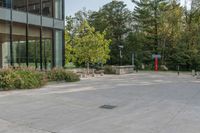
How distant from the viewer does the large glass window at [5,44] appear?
1698 centimetres

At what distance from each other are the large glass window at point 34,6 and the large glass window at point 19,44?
130cm

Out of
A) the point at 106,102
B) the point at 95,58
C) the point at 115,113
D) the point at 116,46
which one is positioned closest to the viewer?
the point at 115,113

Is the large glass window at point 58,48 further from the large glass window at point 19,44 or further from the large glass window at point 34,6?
the large glass window at point 19,44

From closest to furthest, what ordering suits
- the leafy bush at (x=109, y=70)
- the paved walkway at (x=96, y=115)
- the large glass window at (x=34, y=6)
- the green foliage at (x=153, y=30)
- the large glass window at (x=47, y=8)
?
the paved walkway at (x=96, y=115) → the large glass window at (x=34, y=6) → the large glass window at (x=47, y=8) → the leafy bush at (x=109, y=70) → the green foliage at (x=153, y=30)

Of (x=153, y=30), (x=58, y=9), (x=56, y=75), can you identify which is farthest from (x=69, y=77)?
(x=153, y=30)

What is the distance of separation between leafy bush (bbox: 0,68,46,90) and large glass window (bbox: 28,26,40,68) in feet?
15.1

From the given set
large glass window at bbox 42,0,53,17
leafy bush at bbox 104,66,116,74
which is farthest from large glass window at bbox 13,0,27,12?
leafy bush at bbox 104,66,116,74

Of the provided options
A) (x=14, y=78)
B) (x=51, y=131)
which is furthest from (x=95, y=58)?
(x=51, y=131)

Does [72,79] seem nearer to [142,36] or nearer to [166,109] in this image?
[166,109]

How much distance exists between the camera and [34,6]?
733 inches

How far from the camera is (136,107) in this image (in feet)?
28.0

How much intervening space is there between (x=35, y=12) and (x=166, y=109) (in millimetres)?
13520

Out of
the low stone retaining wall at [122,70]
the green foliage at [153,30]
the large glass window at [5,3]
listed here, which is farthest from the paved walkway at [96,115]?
the green foliage at [153,30]

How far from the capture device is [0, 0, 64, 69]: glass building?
1711 centimetres
